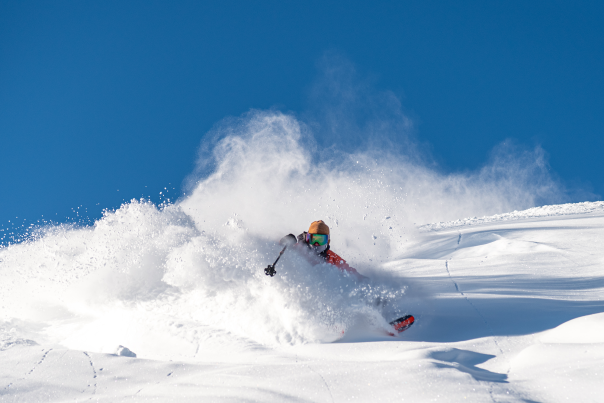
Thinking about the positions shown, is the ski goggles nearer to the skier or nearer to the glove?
the skier

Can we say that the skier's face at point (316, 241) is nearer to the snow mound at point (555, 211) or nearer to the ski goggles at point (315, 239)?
the ski goggles at point (315, 239)

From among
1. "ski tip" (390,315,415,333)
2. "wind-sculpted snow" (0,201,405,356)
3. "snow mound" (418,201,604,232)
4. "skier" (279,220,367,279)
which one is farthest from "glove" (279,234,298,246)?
"snow mound" (418,201,604,232)

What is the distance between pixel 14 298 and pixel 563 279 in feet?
40.5

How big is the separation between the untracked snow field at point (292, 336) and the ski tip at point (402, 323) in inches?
4.1

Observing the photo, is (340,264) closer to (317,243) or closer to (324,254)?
(324,254)

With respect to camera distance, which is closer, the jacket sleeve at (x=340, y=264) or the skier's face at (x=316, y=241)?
the jacket sleeve at (x=340, y=264)

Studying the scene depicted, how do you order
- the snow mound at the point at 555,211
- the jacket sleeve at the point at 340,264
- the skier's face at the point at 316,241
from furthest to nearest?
the snow mound at the point at 555,211, the skier's face at the point at 316,241, the jacket sleeve at the point at 340,264

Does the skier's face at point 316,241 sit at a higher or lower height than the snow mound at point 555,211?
lower

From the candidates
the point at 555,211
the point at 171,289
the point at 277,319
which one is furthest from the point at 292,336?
the point at 555,211

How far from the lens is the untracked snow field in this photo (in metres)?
3.23

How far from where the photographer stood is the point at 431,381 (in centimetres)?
310

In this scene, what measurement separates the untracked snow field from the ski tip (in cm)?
10

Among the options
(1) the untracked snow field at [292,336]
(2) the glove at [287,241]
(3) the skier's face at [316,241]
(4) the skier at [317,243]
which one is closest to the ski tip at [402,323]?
(1) the untracked snow field at [292,336]

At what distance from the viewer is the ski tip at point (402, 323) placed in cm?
516
